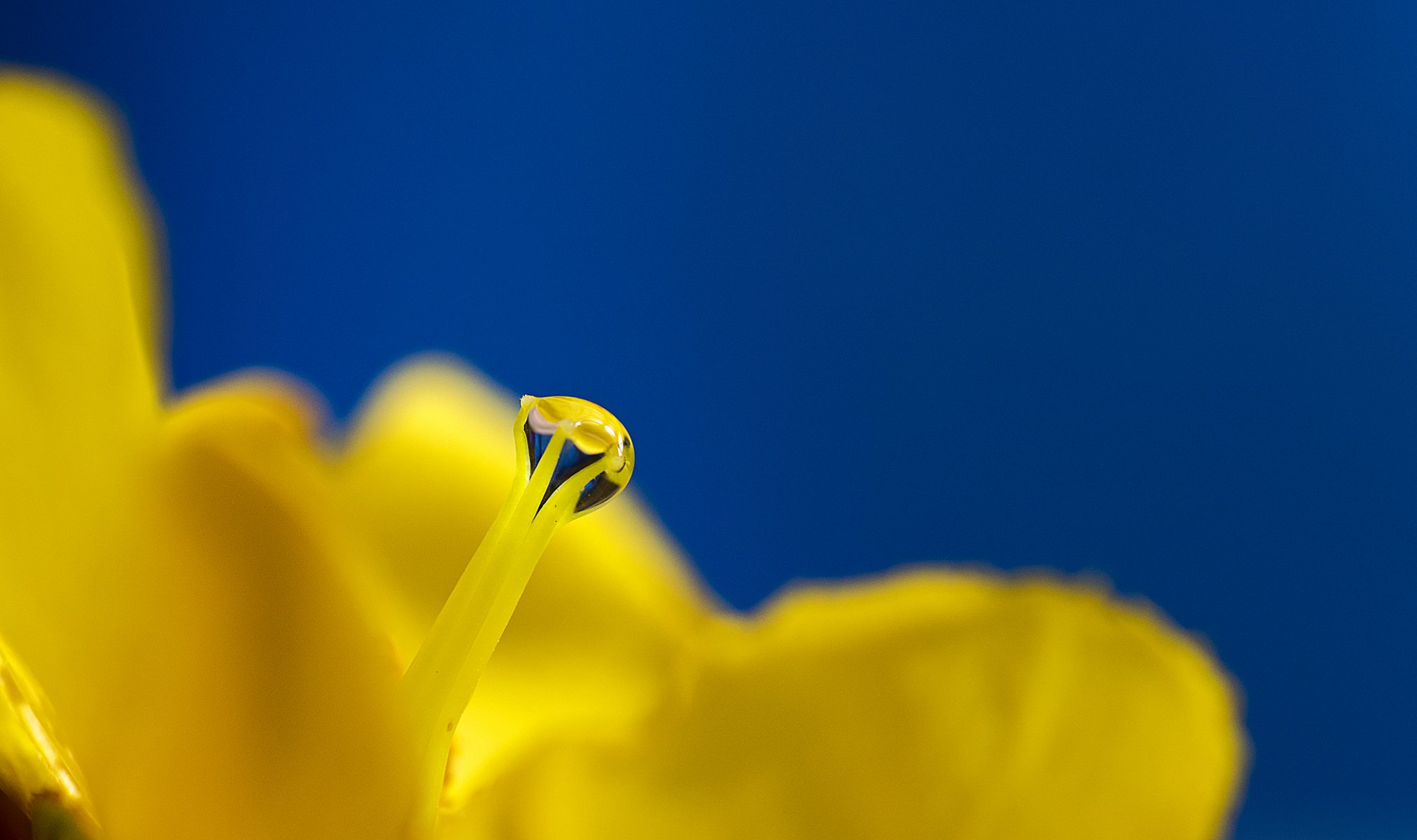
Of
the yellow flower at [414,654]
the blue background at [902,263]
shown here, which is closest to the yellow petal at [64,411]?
the yellow flower at [414,654]

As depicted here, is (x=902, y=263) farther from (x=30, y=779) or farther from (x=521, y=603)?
(x=30, y=779)

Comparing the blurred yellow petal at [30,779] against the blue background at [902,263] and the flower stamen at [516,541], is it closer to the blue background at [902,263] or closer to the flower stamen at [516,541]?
the flower stamen at [516,541]

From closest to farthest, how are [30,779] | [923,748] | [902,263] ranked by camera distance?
[30,779] < [923,748] < [902,263]

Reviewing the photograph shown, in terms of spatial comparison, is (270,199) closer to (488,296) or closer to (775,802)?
(488,296)

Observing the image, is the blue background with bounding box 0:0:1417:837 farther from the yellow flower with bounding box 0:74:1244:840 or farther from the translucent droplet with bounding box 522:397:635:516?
the translucent droplet with bounding box 522:397:635:516

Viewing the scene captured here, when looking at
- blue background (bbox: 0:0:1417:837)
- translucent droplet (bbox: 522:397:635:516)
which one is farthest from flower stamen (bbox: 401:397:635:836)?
blue background (bbox: 0:0:1417:837)

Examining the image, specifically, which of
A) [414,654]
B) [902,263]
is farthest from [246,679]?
[902,263]

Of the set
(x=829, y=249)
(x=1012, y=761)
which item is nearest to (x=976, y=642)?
(x=1012, y=761)

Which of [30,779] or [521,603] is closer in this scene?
[30,779]
